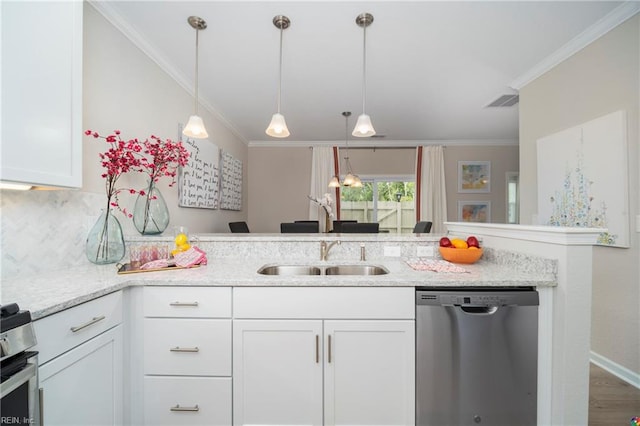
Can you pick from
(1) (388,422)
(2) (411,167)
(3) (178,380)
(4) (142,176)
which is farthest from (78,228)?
(2) (411,167)

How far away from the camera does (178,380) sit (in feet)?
4.02

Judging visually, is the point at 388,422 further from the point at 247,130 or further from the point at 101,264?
the point at 247,130

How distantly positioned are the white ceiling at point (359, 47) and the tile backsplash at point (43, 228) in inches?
50.5

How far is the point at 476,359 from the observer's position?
1191mm

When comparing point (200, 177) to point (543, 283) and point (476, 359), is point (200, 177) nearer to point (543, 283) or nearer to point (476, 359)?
point (476, 359)

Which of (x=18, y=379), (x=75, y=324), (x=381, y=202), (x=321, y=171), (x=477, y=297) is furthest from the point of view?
(x=381, y=202)

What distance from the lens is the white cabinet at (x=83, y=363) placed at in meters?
0.87

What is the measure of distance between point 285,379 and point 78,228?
1382 mm

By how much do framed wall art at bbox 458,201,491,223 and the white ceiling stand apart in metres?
2.18

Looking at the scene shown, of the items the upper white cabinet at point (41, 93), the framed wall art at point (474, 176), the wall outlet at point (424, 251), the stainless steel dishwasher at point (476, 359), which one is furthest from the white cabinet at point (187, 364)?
the framed wall art at point (474, 176)

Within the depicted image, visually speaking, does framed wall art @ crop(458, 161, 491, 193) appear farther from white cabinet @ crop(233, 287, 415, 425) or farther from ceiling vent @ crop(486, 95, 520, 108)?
white cabinet @ crop(233, 287, 415, 425)

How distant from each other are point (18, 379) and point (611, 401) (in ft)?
9.35

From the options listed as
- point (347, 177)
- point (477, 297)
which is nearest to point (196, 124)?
point (477, 297)

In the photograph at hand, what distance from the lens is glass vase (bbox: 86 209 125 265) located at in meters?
1.48
